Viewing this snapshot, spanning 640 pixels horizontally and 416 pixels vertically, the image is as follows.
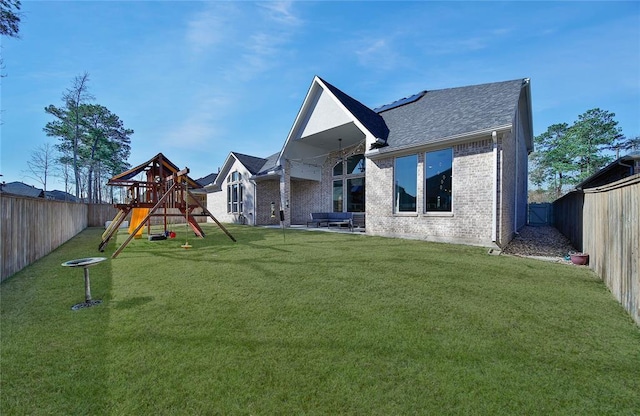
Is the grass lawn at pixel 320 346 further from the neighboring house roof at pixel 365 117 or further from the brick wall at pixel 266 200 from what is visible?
the brick wall at pixel 266 200

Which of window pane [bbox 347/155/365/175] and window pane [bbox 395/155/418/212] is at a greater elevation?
window pane [bbox 347/155/365/175]

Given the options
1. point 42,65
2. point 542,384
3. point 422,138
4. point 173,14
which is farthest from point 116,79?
point 542,384

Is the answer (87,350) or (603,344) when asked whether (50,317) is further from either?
(603,344)

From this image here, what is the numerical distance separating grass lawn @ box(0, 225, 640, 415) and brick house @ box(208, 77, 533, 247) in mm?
3760

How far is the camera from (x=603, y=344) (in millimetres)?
2877

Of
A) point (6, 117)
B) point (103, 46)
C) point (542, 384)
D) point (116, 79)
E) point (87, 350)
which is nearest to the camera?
point (542, 384)

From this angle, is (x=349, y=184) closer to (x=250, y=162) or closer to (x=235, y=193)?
(x=250, y=162)

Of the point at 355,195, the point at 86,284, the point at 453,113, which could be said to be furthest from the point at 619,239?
the point at 355,195

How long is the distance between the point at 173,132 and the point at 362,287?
26309mm

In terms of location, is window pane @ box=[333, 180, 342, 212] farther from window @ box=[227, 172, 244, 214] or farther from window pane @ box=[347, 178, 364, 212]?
window @ box=[227, 172, 244, 214]

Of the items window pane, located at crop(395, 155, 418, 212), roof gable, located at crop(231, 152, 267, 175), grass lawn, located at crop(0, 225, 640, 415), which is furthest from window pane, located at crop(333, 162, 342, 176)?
grass lawn, located at crop(0, 225, 640, 415)

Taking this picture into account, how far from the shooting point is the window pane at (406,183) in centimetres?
1017

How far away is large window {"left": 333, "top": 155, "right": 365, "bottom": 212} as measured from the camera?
16.2 meters

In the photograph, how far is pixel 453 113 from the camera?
1066cm
